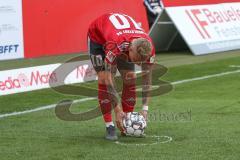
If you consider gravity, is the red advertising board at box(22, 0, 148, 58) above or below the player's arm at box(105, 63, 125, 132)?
below

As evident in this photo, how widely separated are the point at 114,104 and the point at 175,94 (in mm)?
3959

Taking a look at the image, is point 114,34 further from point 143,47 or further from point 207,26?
point 207,26

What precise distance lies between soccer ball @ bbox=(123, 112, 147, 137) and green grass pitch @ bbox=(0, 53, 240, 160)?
109 mm

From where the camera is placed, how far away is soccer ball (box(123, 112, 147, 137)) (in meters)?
7.66

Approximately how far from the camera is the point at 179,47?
66.9ft

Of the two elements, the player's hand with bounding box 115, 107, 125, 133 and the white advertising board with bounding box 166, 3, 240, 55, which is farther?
the white advertising board with bounding box 166, 3, 240, 55

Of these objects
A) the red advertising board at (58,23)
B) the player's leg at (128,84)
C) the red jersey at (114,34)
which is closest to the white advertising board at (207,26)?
the red advertising board at (58,23)

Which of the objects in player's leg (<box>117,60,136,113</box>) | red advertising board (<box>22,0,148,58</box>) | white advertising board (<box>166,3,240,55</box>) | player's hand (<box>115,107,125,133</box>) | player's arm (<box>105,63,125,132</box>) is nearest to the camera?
player's arm (<box>105,63,125,132</box>)

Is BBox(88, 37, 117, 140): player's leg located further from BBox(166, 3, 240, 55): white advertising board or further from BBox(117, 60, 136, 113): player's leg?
BBox(166, 3, 240, 55): white advertising board

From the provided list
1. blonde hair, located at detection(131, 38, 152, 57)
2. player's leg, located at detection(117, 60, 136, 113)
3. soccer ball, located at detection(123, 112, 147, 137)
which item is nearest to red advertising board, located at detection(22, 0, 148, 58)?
player's leg, located at detection(117, 60, 136, 113)

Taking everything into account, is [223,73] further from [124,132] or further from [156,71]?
[124,132]

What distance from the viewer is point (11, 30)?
1617 centimetres

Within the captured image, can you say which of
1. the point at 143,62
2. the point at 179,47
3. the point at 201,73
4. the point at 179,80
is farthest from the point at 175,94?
the point at 179,47

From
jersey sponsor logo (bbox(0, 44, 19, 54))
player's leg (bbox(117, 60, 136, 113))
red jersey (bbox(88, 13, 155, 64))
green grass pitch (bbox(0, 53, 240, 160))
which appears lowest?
jersey sponsor logo (bbox(0, 44, 19, 54))
